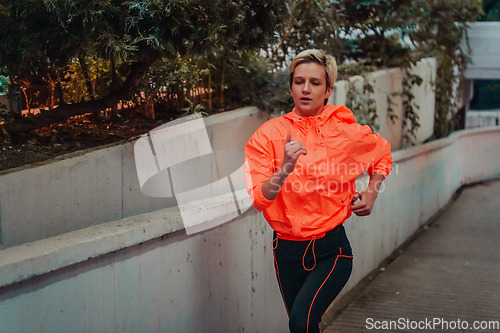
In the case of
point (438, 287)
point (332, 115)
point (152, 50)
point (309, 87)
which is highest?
point (152, 50)

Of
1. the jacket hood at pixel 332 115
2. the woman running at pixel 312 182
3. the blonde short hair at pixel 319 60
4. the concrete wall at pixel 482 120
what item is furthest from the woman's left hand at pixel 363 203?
the concrete wall at pixel 482 120

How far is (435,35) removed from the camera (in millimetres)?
10391

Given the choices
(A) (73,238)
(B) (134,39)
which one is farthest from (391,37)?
(A) (73,238)

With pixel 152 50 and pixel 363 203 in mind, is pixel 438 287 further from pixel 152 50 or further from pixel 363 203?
pixel 152 50

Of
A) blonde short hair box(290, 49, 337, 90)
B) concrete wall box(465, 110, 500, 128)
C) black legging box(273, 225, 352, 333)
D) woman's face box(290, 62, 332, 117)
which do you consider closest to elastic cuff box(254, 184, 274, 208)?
black legging box(273, 225, 352, 333)

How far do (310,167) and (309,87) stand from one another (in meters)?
0.41

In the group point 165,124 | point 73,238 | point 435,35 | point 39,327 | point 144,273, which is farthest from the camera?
point 435,35

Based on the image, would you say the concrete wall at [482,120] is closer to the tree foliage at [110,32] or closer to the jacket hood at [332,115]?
the tree foliage at [110,32]

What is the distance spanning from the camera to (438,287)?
582 cm

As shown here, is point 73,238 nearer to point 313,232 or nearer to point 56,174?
point 56,174

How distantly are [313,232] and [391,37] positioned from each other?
708cm

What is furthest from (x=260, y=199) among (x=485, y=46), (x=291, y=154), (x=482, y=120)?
(x=482, y=120)

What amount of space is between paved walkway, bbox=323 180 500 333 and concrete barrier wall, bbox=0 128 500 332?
1160 millimetres

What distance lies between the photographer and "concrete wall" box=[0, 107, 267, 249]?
112 inches
